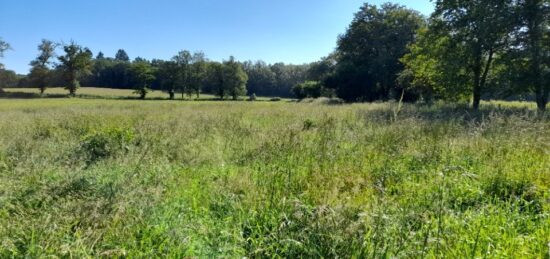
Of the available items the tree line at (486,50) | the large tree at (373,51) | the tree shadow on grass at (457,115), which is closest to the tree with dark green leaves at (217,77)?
the large tree at (373,51)

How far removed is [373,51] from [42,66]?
250 feet

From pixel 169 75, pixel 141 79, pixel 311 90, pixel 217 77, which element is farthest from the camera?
pixel 217 77

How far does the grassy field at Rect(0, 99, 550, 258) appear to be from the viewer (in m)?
2.86

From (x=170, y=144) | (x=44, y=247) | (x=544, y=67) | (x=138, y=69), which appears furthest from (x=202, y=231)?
(x=138, y=69)

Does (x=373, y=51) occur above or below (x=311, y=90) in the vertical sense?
above

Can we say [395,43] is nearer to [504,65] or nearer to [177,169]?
[504,65]

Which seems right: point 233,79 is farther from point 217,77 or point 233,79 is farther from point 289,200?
point 289,200

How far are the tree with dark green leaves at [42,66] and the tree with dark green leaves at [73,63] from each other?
175 inches

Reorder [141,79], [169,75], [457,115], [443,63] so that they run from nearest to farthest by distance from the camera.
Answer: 1. [457,115]
2. [443,63]
3. [141,79]
4. [169,75]

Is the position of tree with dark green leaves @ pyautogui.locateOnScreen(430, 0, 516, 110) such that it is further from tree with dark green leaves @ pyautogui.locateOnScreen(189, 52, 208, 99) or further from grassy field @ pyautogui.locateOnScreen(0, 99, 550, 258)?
tree with dark green leaves @ pyautogui.locateOnScreen(189, 52, 208, 99)

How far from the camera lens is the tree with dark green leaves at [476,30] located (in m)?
17.9

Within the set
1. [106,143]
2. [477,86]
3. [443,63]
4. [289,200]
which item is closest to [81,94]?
[443,63]

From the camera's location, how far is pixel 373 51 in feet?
152

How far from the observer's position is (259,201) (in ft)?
12.6
